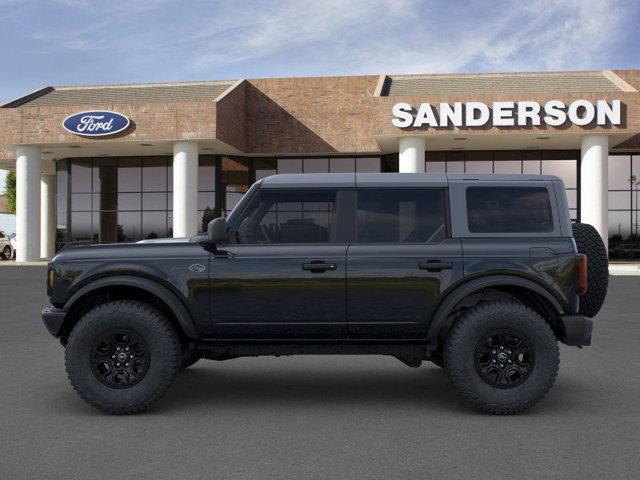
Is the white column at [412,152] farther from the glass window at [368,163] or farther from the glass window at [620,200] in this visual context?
the glass window at [620,200]

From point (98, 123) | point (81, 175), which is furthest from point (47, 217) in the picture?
point (98, 123)

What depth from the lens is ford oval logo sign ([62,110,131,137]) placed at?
32156mm

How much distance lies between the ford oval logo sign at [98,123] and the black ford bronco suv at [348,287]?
27449mm

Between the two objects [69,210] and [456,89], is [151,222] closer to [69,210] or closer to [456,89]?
[69,210]

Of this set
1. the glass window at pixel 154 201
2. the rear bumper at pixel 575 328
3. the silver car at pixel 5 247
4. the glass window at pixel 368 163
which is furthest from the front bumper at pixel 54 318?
the silver car at pixel 5 247

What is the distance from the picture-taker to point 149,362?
19.4ft

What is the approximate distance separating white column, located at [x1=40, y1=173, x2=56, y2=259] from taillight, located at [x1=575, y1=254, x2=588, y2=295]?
41117 mm

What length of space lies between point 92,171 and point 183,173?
10.1 meters

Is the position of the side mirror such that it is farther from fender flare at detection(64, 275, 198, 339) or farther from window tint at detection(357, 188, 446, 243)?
window tint at detection(357, 188, 446, 243)

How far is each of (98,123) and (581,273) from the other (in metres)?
29.6

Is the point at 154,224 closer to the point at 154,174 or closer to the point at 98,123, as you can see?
the point at 154,174

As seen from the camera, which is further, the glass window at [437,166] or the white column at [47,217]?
the white column at [47,217]

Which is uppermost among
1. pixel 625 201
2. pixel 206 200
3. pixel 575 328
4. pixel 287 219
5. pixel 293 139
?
pixel 293 139

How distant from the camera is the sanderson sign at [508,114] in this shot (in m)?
30.0
